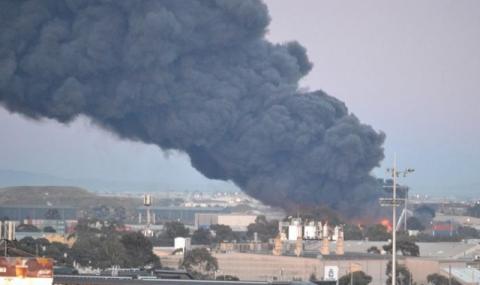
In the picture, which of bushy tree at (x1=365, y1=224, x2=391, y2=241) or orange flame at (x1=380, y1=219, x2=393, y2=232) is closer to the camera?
orange flame at (x1=380, y1=219, x2=393, y2=232)

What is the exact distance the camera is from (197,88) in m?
86.2

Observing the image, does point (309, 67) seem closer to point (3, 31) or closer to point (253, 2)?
point (253, 2)

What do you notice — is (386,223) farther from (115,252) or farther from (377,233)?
(115,252)

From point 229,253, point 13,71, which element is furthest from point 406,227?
point 13,71

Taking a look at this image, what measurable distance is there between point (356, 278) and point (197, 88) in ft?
48.1

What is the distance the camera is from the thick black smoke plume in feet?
272

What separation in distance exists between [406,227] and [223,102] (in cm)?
4180

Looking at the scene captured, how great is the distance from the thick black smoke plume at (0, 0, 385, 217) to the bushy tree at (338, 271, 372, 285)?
29.0ft

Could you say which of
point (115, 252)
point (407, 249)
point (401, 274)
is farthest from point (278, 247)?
point (401, 274)

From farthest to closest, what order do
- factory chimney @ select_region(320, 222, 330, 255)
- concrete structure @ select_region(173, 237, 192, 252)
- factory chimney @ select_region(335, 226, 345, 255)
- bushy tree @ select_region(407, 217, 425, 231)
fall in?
bushy tree @ select_region(407, 217, 425, 231)
concrete structure @ select_region(173, 237, 192, 252)
factory chimney @ select_region(320, 222, 330, 255)
factory chimney @ select_region(335, 226, 345, 255)

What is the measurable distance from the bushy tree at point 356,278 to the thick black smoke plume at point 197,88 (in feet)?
29.0

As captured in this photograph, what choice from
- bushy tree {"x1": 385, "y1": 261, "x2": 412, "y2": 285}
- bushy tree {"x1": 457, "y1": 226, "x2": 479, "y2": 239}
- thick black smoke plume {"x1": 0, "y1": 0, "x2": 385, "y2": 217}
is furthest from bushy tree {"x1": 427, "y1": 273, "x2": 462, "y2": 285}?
bushy tree {"x1": 457, "y1": 226, "x2": 479, "y2": 239}

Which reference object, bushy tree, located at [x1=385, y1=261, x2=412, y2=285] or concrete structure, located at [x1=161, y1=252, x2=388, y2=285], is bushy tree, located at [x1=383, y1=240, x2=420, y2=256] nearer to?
concrete structure, located at [x1=161, y1=252, x2=388, y2=285]

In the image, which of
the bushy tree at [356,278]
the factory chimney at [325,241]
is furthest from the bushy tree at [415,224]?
the bushy tree at [356,278]
